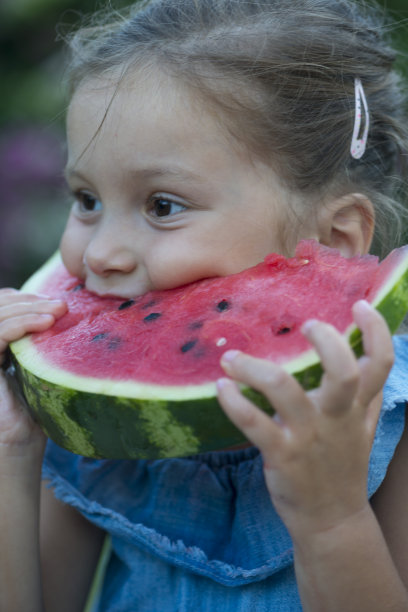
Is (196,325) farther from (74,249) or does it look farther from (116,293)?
(74,249)

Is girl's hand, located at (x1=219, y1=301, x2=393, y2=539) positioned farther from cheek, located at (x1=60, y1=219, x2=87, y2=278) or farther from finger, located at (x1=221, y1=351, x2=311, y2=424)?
cheek, located at (x1=60, y1=219, x2=87, y2=278)

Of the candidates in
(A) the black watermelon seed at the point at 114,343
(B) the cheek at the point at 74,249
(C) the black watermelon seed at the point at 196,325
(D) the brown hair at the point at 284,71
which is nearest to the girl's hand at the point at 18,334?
(B) the cheek at the point at 74,249

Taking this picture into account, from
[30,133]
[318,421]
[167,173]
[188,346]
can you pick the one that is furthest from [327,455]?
[30,133]

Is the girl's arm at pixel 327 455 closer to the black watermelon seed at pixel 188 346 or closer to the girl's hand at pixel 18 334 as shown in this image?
the black watermelon seed at pixel 188 346

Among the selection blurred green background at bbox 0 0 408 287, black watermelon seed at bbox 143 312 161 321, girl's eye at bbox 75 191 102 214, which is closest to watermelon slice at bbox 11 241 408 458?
black watermelon seed at bbox 143 312 161 321

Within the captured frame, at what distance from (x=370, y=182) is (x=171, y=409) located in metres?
1.09

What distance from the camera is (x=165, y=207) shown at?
1.74m

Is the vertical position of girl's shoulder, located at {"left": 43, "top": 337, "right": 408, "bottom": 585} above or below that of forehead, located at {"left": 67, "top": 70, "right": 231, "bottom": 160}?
below

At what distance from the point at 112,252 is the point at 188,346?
388 mm

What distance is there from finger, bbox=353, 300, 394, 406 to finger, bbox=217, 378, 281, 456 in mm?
174

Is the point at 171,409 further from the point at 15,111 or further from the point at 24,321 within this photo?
the point at 15,111

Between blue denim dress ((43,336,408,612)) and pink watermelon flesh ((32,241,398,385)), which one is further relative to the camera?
blue denim dress ((43,336,408,612))

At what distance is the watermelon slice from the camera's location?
1325mm

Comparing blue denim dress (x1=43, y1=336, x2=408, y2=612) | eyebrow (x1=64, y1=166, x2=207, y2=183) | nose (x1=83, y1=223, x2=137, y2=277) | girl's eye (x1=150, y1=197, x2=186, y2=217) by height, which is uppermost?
eyebrow (x1=64, y1=166, x2=207, y2=183)
